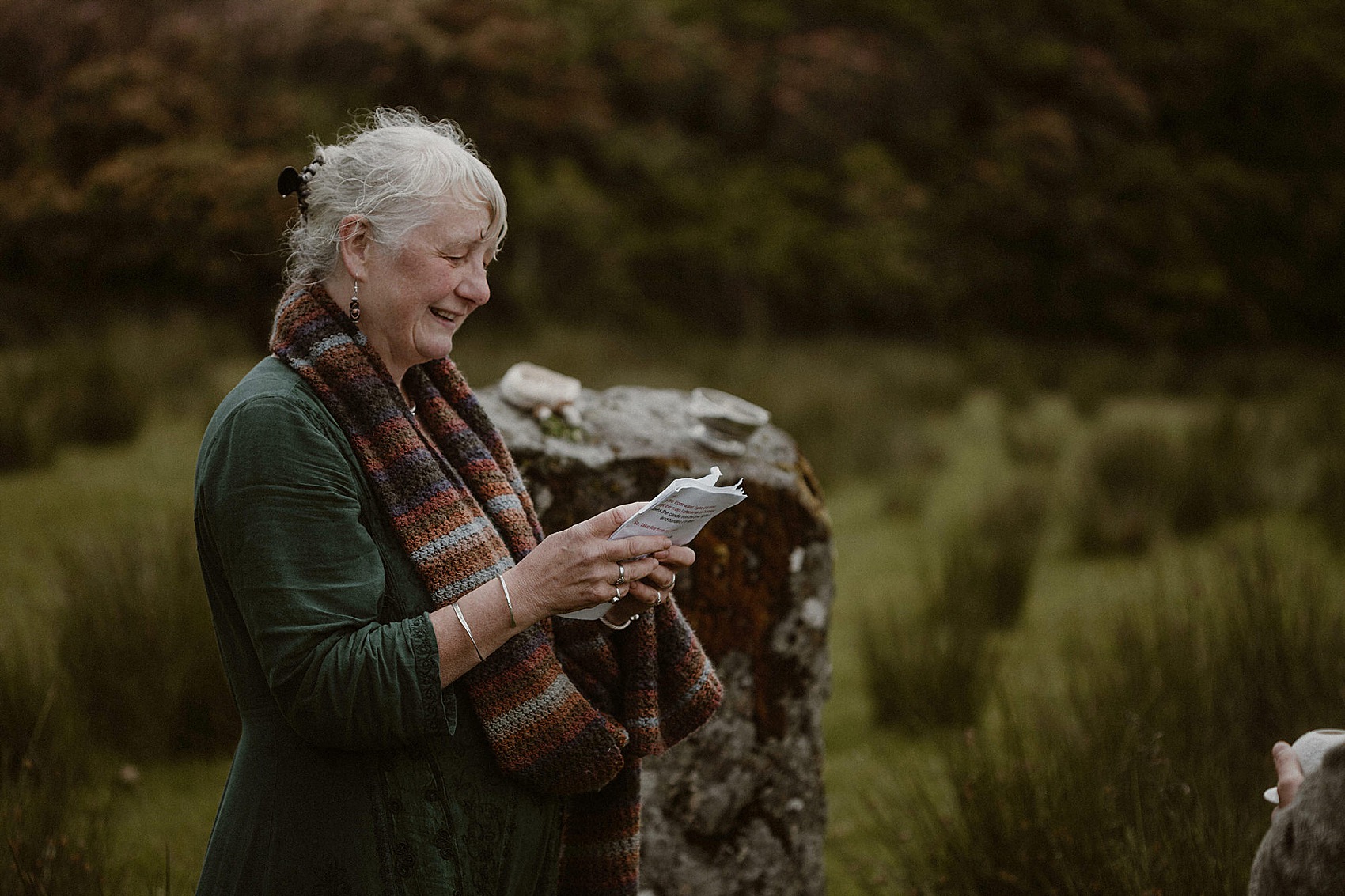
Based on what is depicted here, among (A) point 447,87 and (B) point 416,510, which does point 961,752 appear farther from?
(A) point 447,87

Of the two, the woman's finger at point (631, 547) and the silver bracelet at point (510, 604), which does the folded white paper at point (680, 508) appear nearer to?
the woman's finger at point (631, 547)

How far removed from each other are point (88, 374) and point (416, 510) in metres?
5.92

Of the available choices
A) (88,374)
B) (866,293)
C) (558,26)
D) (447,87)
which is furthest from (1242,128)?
(88,374)

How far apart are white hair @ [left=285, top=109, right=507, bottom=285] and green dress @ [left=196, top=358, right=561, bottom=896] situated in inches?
8.7

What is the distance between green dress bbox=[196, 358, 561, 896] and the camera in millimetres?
1364

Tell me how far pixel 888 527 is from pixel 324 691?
18.6ft

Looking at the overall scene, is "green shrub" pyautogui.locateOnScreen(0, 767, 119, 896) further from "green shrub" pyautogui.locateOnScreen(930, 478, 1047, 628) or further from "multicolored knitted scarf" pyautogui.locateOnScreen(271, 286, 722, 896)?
"green shrub" pyautogui.locateOnScreen(930, 478, 1047, 628)

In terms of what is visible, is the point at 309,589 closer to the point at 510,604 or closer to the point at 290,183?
the point at 510,604

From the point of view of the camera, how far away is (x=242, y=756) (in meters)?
1.54

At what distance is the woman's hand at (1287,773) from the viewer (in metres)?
1.36

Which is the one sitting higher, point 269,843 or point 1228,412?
point 269,843

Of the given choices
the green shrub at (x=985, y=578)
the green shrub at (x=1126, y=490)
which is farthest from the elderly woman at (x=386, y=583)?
the green shrub at (x=1126, y=490)

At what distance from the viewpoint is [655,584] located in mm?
1689

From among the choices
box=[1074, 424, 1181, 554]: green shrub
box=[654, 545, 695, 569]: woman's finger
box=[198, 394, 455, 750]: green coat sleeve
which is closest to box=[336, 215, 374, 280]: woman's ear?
box=[198, 394, 455, 750]: green coat sleeve
